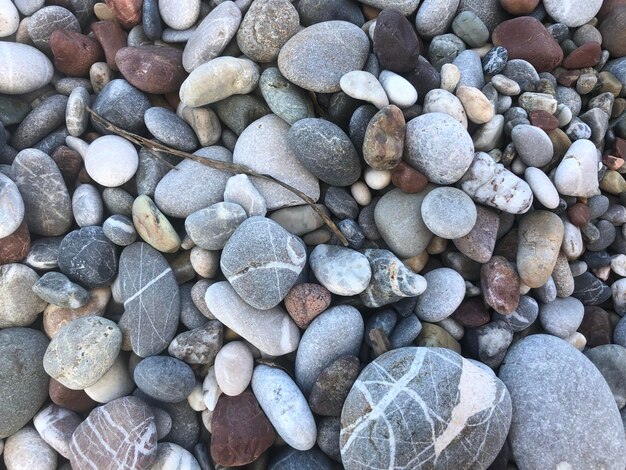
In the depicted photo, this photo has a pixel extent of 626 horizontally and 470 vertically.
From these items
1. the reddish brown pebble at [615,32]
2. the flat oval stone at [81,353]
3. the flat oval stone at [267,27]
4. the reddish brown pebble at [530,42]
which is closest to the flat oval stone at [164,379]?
the flat oval stone at [81,353]

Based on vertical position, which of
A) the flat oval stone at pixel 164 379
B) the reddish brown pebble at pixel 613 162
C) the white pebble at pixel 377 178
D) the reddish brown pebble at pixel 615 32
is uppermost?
the reddish brown pebble at pixel 615 32

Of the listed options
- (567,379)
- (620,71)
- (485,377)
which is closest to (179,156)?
(485,377)

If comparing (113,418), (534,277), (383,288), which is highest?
(534,277)

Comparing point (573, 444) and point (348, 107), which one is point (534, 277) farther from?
point (348, 107)

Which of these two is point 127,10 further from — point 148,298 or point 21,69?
point 148,298

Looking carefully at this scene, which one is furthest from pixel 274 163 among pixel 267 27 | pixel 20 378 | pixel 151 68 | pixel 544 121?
pixel 20 378

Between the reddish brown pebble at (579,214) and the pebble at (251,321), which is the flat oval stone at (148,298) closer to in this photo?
the pebble at (251,321)
